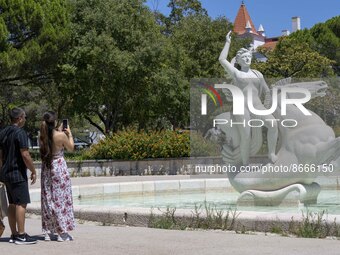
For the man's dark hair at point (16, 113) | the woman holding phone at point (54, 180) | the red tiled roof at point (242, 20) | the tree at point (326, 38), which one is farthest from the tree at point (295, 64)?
the red tiled roof at point (242, 20)

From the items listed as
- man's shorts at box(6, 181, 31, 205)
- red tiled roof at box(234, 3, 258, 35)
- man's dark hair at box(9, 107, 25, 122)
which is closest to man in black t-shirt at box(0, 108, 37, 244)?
man's shorts at box(6, 181, 31, 205)

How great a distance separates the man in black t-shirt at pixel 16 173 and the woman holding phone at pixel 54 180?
262 mm

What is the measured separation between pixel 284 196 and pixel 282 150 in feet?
2.99

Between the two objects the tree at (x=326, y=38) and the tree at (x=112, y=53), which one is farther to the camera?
the tree at (x=326, y=38)

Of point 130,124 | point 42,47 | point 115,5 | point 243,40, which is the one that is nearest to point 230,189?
point 42,47

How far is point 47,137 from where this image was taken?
25.6 feet

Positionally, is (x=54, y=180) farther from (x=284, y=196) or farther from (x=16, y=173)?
(x=284, y=196)

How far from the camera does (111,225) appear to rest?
9.53 meters

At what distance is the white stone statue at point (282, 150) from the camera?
1172 cm

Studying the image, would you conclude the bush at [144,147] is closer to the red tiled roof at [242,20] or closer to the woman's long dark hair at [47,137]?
the woman's long dark hair at [47,137]

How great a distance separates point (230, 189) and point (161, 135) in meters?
9.33

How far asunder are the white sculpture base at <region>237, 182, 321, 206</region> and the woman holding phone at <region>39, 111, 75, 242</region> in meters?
5.13

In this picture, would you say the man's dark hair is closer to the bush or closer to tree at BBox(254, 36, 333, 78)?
the bush

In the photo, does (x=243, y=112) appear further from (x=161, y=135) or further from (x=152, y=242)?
(x=161, y=135)
